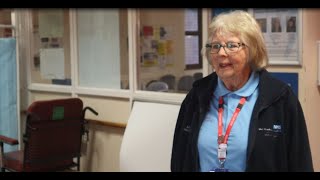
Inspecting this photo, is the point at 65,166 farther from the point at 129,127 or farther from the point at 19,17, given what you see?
the point at 19,17

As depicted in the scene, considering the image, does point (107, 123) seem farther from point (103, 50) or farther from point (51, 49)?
point (51, 49)

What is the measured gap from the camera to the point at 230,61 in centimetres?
161

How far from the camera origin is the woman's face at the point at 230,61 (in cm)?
161

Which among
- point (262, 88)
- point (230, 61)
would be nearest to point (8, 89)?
point (230, 61)

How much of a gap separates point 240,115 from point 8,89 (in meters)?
2.85

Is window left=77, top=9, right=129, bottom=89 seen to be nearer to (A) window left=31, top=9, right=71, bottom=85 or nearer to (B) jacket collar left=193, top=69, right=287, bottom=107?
(A) window left=31, top=9, right=71, bottom=85

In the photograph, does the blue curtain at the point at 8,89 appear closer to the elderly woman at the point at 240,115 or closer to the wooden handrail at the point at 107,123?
the wooden handrail at the point at 107,123

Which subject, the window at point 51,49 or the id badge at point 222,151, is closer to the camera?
the id badge at point 222,151

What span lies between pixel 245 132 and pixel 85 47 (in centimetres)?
248

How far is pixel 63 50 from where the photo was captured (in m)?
3.93

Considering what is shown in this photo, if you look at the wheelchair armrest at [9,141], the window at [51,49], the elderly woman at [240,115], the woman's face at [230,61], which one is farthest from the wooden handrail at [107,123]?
the woman's face at [230,61]

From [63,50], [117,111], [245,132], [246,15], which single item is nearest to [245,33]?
[246,15]

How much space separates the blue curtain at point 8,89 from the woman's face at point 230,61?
2.68m

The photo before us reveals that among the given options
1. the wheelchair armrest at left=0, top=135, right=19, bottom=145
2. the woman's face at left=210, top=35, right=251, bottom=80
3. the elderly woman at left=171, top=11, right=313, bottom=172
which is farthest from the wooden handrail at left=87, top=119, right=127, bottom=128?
the woman's face at left=210, top=35, right=251, bottom=80
